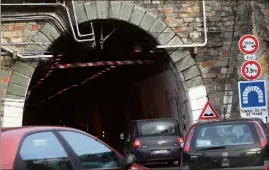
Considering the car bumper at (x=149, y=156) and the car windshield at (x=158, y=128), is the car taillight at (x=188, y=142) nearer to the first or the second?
the car bumper at (x=149, y=156)

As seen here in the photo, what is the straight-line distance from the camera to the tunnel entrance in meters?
20.9

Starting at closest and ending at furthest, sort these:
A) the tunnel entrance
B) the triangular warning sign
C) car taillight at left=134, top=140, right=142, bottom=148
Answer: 1. the triangular warning sign
2. car taillight at left=134, top=140, right=142, bottom=148
3. the tunnel entrance

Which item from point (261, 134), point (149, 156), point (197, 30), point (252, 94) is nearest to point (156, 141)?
point (149, 156)

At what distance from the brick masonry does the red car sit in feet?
37.2

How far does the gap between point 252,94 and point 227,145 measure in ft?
12.0

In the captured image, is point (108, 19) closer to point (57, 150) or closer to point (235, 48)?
point (235, 48)

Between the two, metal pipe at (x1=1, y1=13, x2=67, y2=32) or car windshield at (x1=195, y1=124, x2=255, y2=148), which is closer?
car windshield at (x1=195, y1=124, x2=255, y2=148)

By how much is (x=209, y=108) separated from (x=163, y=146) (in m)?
1.97

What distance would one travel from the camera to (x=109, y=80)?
1248 inches

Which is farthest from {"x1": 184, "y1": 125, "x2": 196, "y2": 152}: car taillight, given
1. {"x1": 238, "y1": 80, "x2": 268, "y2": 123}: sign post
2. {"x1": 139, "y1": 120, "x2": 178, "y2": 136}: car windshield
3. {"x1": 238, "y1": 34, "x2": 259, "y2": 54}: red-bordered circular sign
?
{"x1": 139, "y1": 120, "x2": 178, "y2": 136}: car windshield

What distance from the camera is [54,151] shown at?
21.7 feet

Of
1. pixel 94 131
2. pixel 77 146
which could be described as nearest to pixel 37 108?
pixel 94 131

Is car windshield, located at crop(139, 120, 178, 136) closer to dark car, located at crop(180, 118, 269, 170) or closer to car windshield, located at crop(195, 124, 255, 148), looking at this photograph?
dark car, located at crop(180, 118, 269, 170)

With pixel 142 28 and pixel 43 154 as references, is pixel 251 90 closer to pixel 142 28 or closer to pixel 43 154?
pixel 142 28
